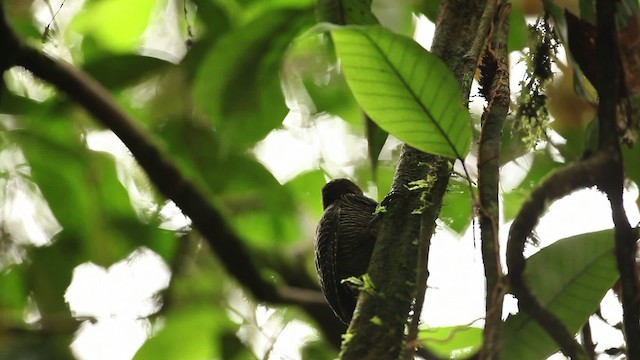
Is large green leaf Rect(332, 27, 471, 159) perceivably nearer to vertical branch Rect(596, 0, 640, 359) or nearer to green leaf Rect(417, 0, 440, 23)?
vertical branch Rect(596, 0, 640, 359)

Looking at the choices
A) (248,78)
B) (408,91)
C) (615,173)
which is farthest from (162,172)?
(615,173)

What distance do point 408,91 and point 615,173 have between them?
291 mm

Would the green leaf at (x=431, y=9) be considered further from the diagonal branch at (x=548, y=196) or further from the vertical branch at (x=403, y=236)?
the diagonal branch at (x=548, y=196)

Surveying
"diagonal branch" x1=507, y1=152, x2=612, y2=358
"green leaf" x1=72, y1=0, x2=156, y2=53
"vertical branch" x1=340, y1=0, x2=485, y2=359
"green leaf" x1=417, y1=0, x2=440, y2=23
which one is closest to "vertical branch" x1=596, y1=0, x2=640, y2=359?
"diagonal branch" x1=507, y1=152, x2=612, y2=358

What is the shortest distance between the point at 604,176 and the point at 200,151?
1377mm

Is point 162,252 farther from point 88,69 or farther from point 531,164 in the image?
point 531,164

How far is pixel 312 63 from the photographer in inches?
88.9

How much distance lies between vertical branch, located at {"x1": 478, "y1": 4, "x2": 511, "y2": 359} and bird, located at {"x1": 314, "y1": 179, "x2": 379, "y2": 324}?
1.29 feet

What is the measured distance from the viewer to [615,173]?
29.9 inches

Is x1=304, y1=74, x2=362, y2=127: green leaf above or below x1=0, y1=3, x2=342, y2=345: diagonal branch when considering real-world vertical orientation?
above

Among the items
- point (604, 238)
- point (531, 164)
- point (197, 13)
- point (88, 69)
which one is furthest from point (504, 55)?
point (88, 69)

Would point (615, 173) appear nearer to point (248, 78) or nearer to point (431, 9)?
point (431, 9)

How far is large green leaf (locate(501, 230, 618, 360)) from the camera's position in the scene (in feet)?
3.14

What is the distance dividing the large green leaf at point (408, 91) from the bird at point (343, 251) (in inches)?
15.3
